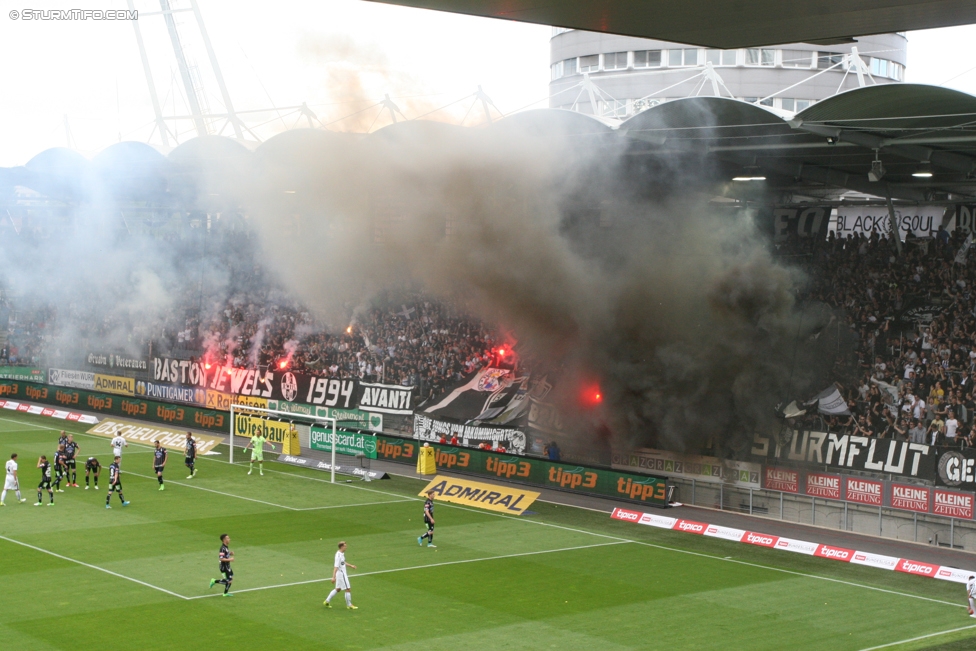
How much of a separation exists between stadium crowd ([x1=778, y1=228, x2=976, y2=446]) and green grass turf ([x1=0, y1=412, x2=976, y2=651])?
6202 mm

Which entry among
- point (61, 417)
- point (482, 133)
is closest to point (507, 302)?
point (482, 133)

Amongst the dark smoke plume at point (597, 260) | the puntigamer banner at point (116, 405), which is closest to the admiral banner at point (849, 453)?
the dark smoke plume at point (597, 260)

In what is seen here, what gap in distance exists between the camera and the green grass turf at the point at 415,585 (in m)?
18.8

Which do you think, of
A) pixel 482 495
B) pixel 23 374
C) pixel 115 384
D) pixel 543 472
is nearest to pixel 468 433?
pixel 543 472

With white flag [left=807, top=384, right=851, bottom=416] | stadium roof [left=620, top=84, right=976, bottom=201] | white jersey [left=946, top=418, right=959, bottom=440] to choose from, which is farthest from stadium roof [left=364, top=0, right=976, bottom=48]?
white flag [left=807, top=384, right=851, bottom=416]

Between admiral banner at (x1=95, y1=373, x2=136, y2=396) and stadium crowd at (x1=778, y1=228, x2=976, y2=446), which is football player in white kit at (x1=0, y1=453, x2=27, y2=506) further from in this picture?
admiral banner at (x1=95, y1=373, x2=136, y2=396)

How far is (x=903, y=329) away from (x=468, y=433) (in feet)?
46.9

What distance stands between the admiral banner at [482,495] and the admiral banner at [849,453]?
261 inches

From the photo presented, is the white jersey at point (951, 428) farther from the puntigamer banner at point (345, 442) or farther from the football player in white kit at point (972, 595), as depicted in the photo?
the puntigamer banner at point (345, 442)

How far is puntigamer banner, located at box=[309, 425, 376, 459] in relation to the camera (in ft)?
124

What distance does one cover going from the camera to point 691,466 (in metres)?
32.0

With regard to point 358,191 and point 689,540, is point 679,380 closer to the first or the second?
point 689,540

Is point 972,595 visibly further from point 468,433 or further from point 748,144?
point 468,433

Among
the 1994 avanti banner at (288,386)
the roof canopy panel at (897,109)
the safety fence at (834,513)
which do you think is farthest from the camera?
the 1994 avanti banner at (288,386)
